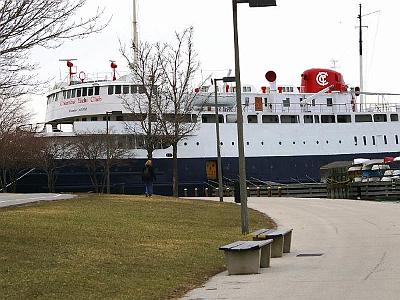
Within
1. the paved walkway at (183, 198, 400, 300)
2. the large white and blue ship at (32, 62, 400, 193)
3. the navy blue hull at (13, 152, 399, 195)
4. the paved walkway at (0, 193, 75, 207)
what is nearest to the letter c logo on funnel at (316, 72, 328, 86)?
the large white and blue ship at (32, 62, 400, 193)

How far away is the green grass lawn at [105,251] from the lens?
10.0 meters

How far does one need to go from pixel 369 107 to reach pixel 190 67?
27.1 m

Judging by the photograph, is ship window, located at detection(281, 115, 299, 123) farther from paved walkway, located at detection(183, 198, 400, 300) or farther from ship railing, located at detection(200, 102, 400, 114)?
paved walkway, located at detection(183, 198, 400, 300)

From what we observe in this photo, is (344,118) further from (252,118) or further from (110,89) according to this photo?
(110,89)

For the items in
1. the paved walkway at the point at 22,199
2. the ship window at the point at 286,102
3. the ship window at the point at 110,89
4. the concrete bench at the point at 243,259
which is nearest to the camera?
the concrete bench at the point at 243,259

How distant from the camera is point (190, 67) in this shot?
42.0 m

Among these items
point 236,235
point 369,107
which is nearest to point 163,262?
point 236,235

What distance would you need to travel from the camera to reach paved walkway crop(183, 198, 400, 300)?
10000 millimetres

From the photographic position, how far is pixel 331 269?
1248cm

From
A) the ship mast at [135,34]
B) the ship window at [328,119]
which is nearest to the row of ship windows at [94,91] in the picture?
the ship mast at [135,34]

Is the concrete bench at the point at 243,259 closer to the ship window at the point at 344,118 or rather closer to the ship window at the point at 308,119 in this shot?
the ship window at the point at 308,119

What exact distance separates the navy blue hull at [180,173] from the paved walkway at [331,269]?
104ft

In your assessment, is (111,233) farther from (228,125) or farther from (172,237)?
(228,125)

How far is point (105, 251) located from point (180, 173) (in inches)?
1673
